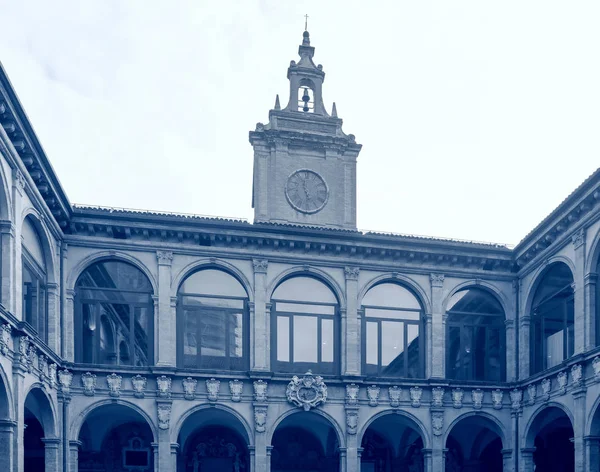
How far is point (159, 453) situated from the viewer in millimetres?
28656

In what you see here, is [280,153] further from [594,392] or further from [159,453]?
[594,392]

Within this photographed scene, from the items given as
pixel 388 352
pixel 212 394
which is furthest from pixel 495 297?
pixel 212 394

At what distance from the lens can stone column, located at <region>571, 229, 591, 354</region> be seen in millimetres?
25947

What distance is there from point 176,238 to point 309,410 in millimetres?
7469

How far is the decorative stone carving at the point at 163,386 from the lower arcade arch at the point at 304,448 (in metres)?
6.01

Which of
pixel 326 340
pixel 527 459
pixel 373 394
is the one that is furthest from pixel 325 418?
pixel 527 459

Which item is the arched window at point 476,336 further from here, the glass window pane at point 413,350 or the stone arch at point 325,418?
the stone arch at point 325,418

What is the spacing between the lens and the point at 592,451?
25.4 meters

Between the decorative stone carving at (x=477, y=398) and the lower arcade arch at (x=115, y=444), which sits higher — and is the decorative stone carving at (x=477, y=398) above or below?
above

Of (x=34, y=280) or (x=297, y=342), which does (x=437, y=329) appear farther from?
(x=34, y=280)

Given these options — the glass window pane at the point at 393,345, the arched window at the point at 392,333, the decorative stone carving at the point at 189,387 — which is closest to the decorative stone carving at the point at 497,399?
the arched window at the point at 392,333

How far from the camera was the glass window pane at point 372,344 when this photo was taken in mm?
31172

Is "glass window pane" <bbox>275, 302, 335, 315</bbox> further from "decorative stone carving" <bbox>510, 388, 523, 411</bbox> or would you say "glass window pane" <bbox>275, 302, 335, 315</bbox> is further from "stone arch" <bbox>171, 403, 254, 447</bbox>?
"decorative stone carving" <bbox>510, 388, 523, 411</bbox>

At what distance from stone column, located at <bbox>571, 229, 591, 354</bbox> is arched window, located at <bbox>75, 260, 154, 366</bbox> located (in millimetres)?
13795
